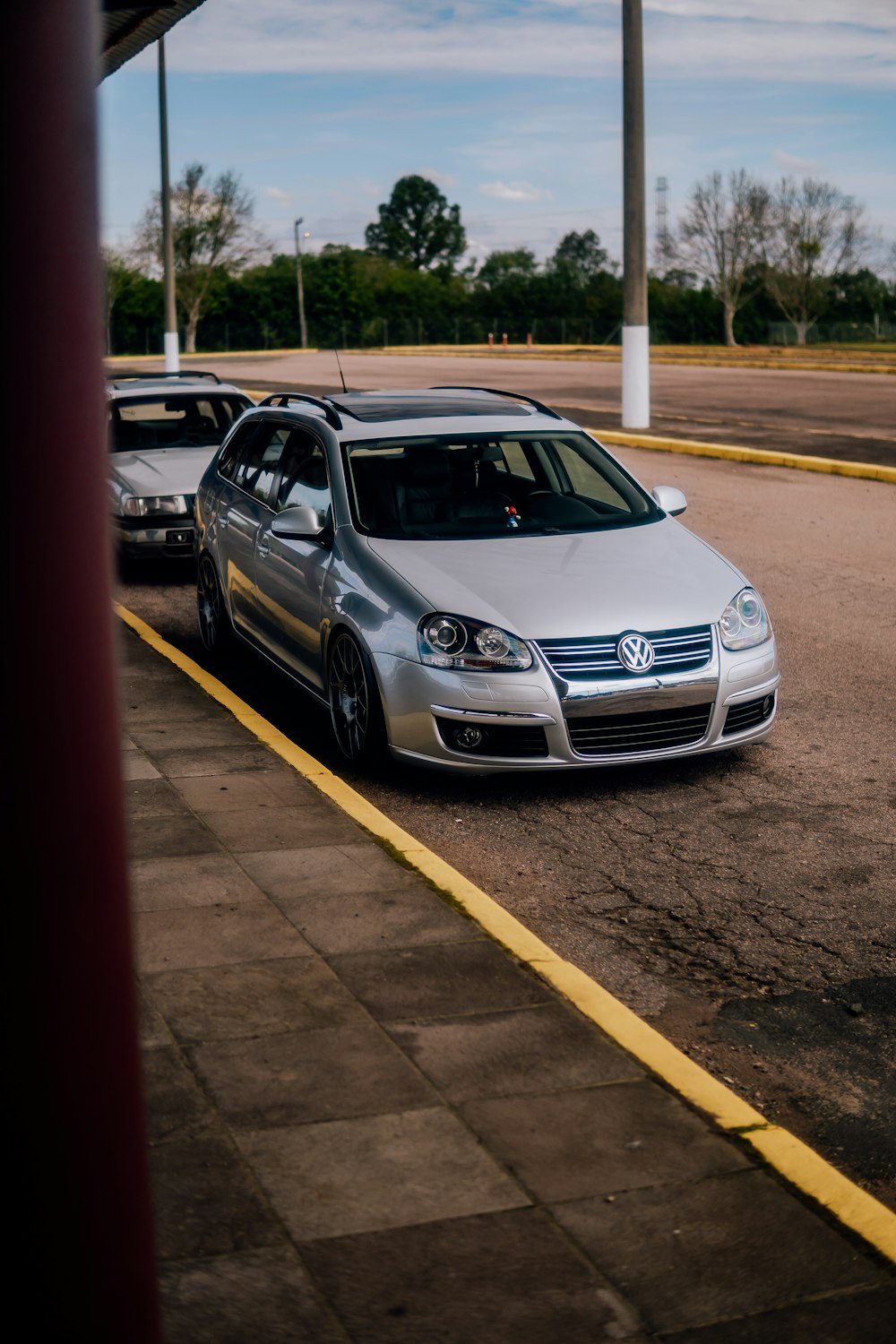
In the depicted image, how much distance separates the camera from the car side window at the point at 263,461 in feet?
28.4

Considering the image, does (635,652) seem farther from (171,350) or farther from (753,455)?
(171,350)

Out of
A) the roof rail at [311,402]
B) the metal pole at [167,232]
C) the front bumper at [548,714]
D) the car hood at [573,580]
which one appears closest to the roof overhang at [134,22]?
the roof rail at [311,402]

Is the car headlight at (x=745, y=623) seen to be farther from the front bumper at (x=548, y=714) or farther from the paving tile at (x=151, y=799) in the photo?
the paving tile at (x=151, y=799)

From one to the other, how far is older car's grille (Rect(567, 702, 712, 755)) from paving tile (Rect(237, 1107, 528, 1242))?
9.52ft

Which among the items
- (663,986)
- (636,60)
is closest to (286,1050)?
→ (663,986)

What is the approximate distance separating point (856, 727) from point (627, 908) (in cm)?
267

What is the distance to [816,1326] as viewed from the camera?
3062mm

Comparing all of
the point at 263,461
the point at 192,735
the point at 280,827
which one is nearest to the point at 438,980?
the point at 280,827

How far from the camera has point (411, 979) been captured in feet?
15.2

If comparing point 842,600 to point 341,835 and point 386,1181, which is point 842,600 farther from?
point 386,1181

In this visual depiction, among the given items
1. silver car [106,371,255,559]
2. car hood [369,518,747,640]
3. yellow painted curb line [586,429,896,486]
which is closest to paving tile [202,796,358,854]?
car hood [369,518,747,640]

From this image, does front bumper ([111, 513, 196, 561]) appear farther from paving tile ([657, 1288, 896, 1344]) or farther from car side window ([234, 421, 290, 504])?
paving tile ([657, 1288, 896, 1344])

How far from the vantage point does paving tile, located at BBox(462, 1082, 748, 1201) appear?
356 cm

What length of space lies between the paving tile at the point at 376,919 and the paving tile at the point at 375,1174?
45.3 inches
